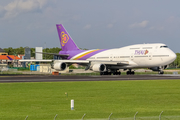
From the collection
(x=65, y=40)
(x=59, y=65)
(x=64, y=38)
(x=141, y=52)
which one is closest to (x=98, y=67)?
(x=59, y=65)

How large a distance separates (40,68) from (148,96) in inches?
3221

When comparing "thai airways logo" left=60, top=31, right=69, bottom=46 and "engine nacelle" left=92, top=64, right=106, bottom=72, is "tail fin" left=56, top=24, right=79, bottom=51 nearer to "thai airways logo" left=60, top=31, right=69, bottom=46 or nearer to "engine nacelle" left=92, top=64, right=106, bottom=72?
"thai airways logo" left=60, top=31, right=69, bottom=46

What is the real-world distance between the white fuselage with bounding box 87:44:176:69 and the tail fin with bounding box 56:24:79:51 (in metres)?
14.5

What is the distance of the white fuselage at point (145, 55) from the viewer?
67.5 m

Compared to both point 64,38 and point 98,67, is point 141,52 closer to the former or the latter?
point 98,67

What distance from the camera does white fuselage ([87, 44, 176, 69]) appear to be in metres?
67.5

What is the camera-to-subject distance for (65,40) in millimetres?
86375

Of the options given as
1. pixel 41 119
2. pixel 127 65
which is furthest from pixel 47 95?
pixel 127 65

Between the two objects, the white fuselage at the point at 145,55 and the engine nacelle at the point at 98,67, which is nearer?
the white fuselage at the point at 145,55

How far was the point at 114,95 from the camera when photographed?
34.0 meters

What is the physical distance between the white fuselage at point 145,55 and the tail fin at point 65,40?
571 inches

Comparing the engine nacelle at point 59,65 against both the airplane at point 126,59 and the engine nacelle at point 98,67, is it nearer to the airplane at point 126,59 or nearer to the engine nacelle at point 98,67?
the airplane at point 126,59

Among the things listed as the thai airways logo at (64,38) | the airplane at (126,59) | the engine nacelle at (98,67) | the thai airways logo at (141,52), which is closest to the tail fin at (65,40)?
the thai airways logo at (64,38)

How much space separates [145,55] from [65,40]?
24.6 metres
